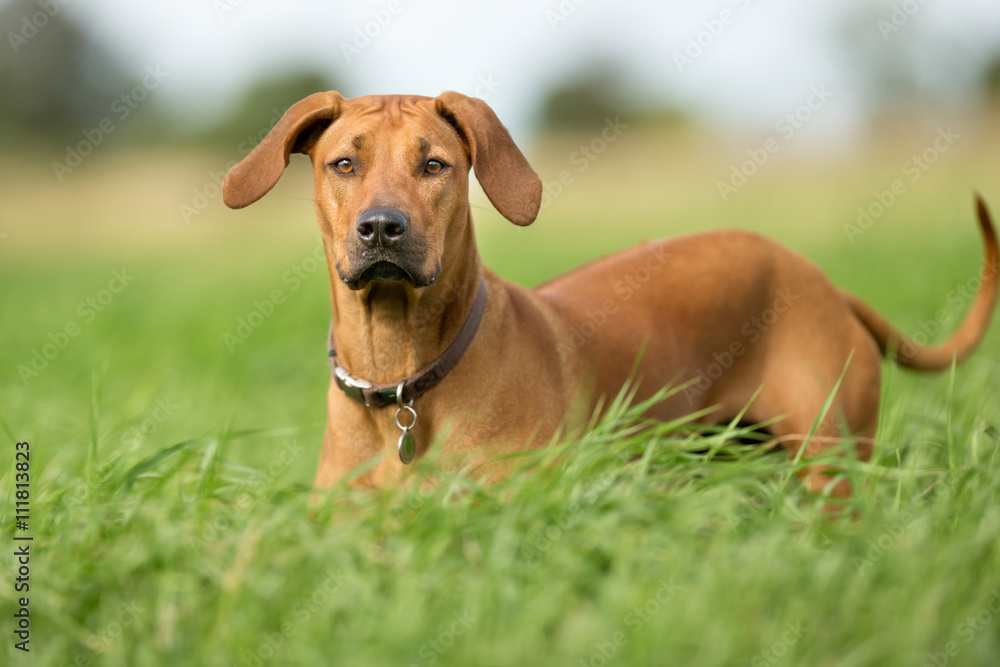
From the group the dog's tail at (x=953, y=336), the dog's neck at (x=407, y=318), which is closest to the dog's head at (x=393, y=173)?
the dog's neck at (x=407, y=318)

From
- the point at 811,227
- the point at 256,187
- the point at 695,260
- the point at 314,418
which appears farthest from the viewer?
the point at 811,227

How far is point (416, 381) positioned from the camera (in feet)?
9.98

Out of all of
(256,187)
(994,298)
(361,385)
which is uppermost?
(256,187)

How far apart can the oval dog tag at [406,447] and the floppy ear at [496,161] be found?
0.80 m

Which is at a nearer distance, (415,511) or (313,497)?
(415,511)

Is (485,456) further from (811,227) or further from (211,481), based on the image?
(811,227)

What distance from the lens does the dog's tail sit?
4.07m

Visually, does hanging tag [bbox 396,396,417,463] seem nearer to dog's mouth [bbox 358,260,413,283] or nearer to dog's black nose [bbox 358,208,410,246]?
dog's mouth [bbox 358,260,413,283]

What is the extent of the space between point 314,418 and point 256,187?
2.69m

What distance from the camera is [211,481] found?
2.63 metres

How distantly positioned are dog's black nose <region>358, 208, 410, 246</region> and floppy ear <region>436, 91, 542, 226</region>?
0.42m

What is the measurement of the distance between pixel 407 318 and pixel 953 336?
254cm

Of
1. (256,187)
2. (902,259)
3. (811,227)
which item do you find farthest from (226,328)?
(811,227)

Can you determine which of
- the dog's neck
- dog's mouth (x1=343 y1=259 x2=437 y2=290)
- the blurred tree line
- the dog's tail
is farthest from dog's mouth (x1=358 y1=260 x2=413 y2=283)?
the blurred tree line
